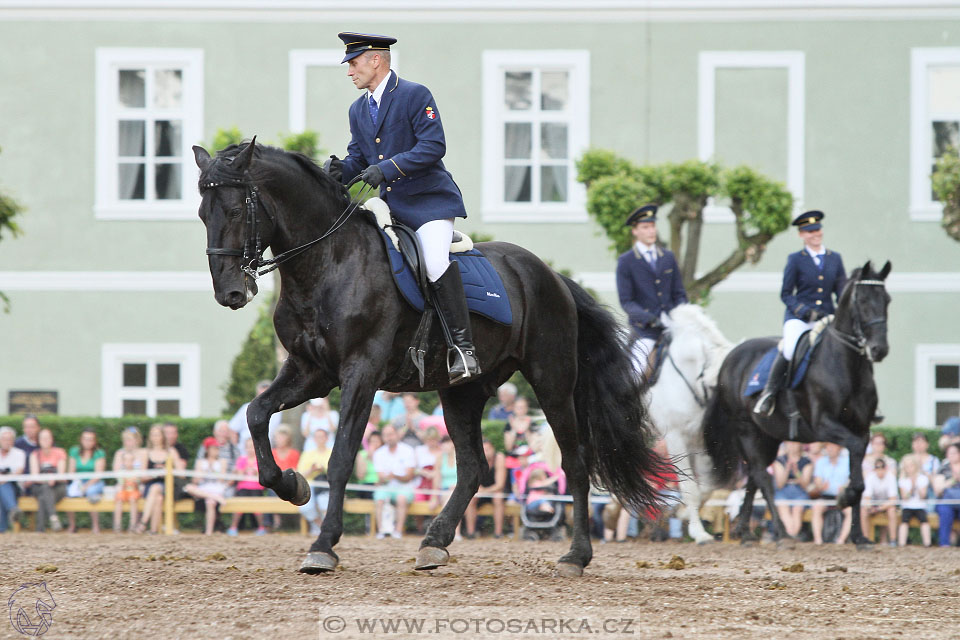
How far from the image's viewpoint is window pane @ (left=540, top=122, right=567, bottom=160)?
19.5 metres

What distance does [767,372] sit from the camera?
11625mm

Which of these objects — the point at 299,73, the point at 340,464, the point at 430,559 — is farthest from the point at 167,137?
the point at 340,464

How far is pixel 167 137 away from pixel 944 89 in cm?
1217

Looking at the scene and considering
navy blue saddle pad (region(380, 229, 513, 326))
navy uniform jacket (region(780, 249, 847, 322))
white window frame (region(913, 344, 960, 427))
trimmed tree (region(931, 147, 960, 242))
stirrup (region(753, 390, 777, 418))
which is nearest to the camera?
navy blue saddle pad (region(380, 229, 513, 326))

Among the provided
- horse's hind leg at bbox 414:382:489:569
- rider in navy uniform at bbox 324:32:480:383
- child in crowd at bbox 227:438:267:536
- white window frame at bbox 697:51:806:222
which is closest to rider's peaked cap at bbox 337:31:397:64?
rider in navy uniform at bbox 324:32:480:383

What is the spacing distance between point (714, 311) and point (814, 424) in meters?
8.37

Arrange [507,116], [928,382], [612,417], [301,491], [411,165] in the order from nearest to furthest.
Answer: [301,491] → [411,165] → [612,417] → [928,382] → [507,116]

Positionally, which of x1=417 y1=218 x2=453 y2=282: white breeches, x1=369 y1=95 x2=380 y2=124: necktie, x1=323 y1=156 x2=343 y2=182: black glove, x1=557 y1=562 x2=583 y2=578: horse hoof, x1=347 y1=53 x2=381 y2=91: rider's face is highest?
x1=347 y1=53 x2=381 y2=91: rider's face

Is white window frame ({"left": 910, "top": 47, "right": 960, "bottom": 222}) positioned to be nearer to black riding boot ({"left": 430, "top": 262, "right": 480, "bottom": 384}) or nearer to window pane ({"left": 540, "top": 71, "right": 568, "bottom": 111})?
window pane ({"left": 540, "top": 71, "right": 568, "bottom": 111})

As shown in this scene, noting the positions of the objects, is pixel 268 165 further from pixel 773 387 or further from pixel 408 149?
pixel 773 387

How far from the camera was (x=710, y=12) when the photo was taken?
1922 centimetres

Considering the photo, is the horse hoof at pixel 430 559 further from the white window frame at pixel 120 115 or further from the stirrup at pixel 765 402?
the white window frame at pixel 120 115

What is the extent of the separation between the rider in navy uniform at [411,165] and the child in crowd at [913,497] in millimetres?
7414

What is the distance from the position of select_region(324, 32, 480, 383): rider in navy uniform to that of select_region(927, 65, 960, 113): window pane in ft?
46.4
